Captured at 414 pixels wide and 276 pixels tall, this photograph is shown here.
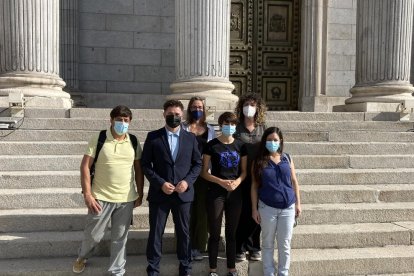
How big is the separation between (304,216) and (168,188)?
235 centimetres

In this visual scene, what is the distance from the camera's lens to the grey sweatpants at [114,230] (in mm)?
4441

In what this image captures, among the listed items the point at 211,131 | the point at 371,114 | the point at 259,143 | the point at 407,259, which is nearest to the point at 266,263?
the point at 259,143

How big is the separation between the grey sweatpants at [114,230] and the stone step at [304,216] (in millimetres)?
1057

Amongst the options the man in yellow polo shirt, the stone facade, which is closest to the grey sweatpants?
the man in yellow polo shirt

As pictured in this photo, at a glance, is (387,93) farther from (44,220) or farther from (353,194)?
(44,220)

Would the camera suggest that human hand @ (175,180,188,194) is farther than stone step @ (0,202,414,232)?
No

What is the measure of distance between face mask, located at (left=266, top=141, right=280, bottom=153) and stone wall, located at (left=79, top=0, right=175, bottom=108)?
778cm

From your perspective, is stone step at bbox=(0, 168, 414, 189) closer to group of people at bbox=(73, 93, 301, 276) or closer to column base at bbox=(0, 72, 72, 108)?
group of people at bbox=(73, 93, 301, 276)

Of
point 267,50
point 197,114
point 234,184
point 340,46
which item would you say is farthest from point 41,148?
point 340,46

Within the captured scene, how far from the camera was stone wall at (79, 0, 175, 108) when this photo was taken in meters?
11.8

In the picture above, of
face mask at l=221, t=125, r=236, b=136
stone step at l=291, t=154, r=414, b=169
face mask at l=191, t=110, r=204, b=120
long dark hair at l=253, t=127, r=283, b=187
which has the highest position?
face mask at l=191, t=110, r=204, b=120

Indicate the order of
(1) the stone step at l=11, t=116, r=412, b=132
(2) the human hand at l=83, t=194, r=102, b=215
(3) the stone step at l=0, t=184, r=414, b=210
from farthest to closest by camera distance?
(1) the stone step at l=11, t=116, r=412, b=132 < (3) the stone step at l=0, t=184, r=414, b=210 < (2) the human hand at l=83, t=194, r=102, b=215

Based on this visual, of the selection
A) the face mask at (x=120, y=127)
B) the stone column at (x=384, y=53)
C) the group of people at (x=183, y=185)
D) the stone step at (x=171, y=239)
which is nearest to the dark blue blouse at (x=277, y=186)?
the group of people at (x=183, y=185)

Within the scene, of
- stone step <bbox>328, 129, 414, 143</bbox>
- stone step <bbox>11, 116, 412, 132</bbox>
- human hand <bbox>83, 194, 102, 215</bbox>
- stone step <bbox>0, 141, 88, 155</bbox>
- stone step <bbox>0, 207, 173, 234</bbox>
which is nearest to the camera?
human hand <bbox>83, 194, 102, 215</bbox>
